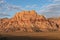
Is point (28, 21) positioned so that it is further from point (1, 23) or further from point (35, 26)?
point (1, 23)

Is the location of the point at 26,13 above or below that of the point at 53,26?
above

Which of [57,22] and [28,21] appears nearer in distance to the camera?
[28,21]

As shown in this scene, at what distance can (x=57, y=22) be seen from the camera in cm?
13375

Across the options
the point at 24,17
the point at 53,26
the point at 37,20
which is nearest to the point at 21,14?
the point at 24,17

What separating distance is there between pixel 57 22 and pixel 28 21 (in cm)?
2203

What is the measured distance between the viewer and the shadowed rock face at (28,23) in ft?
383

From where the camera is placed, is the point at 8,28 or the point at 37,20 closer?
the point at 8,28

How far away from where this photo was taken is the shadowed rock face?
11675 centimetres

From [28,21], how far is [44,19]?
10.6m

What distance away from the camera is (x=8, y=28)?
117438 millimetres

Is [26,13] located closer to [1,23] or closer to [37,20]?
[37,20]

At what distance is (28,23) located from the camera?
121125 millimetres

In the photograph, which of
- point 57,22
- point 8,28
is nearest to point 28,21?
point 8,28

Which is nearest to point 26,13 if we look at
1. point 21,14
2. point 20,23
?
point 21,14
